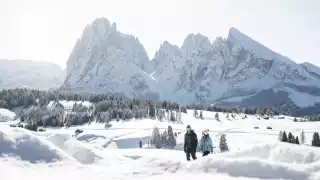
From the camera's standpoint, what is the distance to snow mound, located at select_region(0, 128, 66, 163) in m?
21.8

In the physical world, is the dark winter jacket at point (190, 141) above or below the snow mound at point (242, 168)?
above

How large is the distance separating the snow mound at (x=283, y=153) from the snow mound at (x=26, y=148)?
30.1ft

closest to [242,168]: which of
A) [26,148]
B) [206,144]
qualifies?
[206,144]

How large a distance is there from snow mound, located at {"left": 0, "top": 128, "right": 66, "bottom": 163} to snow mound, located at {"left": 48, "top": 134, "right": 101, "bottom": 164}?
4.59ft

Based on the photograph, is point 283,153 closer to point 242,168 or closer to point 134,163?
point 242,168

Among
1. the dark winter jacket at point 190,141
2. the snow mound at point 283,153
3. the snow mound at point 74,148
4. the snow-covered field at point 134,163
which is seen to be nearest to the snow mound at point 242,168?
the snow-covered field at point 134,163

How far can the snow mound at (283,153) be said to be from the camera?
1933cm

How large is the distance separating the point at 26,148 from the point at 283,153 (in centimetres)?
1279

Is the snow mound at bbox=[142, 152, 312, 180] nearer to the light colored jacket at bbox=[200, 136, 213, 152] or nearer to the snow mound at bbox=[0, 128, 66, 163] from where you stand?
the light colored jacket at bbox=[200, 136, 213, 152]

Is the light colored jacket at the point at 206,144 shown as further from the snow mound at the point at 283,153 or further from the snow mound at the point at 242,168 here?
the snow mound at the point at 283,153

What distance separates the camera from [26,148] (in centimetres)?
2231

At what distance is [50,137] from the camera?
83.5 ft

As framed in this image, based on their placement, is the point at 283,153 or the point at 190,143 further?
the point at 190,143

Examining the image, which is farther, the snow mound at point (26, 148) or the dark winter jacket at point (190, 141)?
the dark winter jacket at point (190, 141)
